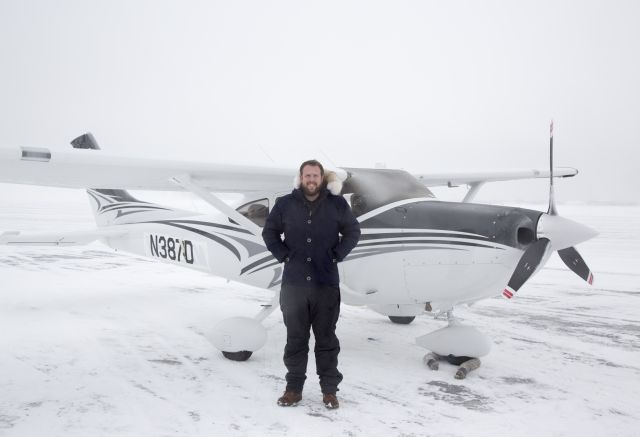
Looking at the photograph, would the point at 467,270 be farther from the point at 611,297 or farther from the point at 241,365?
the point at 611,297

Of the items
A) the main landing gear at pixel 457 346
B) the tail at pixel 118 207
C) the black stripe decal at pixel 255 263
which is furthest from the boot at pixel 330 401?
the tail at pixel 118 207

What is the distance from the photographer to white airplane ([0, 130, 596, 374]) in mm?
4074

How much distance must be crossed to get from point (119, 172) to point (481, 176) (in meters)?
5.11

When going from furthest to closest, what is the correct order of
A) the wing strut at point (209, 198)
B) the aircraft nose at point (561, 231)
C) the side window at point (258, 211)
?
the side window at point (258, 211) → the wing strut at point (209, 198) → the aircraft nose at point (561, 231)

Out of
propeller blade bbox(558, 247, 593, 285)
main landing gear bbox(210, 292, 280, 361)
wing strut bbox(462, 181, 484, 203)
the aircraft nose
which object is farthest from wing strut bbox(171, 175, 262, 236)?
wing strut bbox(462, 181, 484, 203)

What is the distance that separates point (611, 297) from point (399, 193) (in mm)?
6023

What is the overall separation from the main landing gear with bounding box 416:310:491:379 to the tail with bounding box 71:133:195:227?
13.4 ft

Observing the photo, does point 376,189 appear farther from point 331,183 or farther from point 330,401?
point 330,401

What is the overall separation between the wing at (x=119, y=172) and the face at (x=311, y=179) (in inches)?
60.4

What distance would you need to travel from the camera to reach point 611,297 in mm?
8688

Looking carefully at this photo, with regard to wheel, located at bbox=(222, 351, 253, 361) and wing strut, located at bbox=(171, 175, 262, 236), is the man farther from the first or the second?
wing strut, located at bbox=(171, 175, 262, 236)

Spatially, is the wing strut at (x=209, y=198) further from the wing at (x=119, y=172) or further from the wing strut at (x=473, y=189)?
the wing strut at (x=473, y=189)

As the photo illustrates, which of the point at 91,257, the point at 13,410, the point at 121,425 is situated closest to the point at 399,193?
the point at 121,425

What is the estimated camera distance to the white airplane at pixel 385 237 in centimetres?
407
